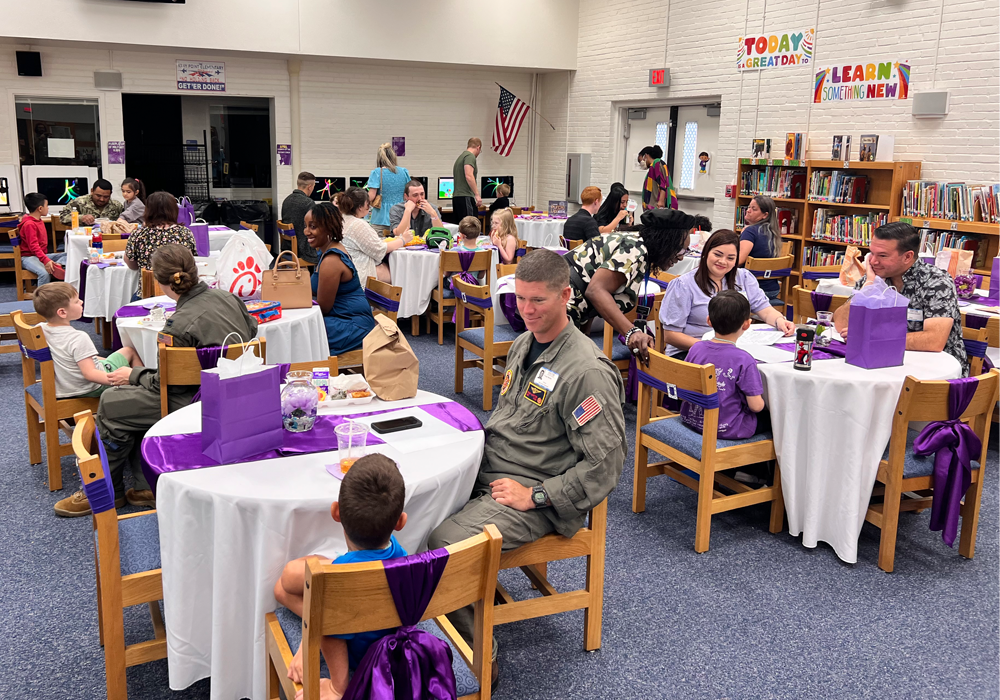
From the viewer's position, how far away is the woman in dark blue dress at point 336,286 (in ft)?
14.9

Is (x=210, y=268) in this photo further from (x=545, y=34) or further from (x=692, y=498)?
(x=545, y=34)

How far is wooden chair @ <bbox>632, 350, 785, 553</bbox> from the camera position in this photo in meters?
3.36

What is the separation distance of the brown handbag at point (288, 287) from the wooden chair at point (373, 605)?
2.65 metres

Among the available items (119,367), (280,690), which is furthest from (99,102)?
(280,690)

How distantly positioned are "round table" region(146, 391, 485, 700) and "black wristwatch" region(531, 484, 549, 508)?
0.25 meters

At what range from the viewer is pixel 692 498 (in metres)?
4.08

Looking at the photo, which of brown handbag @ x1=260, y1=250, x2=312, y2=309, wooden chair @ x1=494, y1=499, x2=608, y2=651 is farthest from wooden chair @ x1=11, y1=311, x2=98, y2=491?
wooden chair @ x1=494, y1=499, x2=608, y2=651

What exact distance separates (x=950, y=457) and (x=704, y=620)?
1.26 metres

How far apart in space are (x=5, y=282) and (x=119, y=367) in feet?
21.7

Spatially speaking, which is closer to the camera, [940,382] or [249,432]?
[249,432]

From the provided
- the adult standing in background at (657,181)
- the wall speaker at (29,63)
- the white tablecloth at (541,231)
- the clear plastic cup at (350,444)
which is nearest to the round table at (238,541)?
the clear plastic cup at (350,444)

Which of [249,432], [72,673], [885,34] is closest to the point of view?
[249,432]

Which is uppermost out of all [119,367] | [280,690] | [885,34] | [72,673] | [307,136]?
[885,34]

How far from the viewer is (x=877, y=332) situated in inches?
137
